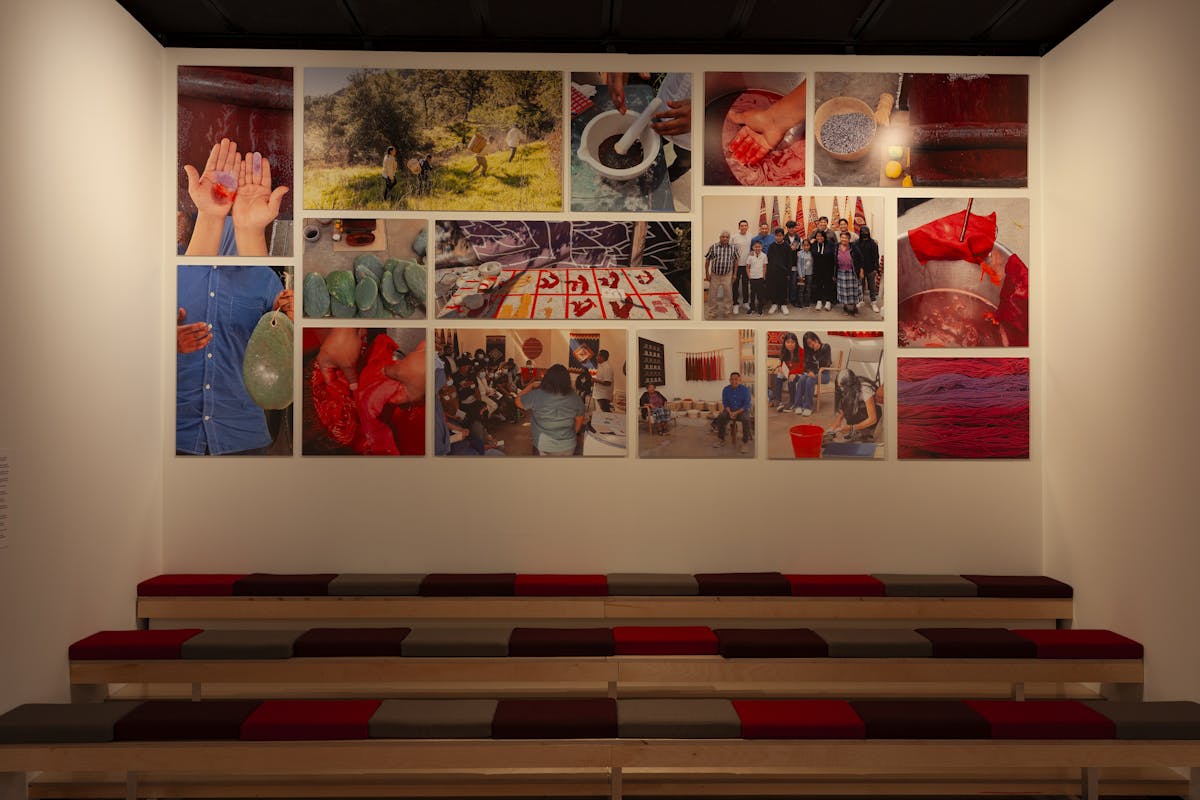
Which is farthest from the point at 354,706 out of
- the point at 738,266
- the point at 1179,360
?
the point at 1179,360

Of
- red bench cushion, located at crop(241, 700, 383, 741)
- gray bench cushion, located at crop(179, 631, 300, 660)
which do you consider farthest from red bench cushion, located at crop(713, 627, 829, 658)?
gray bench cushion, located at crop(179, 631, 300, 660)

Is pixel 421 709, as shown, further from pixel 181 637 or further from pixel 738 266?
pixel 738 266

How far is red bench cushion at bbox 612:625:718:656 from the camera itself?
4.04m

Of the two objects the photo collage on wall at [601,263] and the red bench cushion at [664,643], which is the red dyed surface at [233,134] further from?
the red bench cushion at [664,643]

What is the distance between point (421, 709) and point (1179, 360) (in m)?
3.56

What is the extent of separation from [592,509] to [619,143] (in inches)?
79.7

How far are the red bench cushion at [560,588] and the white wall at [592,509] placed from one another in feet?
0.81

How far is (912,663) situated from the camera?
404 cm

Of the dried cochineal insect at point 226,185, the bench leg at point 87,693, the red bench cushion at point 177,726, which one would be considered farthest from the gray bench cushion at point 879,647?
the dried cochineal insect at point 226,185

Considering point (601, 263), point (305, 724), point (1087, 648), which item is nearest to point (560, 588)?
point (305, 724)

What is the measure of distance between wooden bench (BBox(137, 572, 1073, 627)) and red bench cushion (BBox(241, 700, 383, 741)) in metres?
1.11

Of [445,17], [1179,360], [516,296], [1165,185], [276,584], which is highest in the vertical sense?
[445,17]

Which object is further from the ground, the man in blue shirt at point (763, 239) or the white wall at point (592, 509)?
the man in blue shirt at point (763, 239)

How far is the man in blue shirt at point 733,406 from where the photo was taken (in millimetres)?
4809
